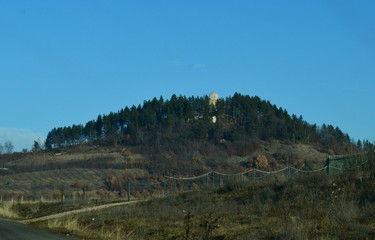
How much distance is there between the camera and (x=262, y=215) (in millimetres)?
20984

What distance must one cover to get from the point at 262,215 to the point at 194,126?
80.1m

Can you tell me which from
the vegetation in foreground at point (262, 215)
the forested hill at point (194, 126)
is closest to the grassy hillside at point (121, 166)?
the forested hill at point (194, 126)

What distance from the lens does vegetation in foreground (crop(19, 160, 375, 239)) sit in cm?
1678

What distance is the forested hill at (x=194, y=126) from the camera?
90.4m

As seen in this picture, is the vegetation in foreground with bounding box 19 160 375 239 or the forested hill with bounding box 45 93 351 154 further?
the forested hill with bounding box 45 93 351 154

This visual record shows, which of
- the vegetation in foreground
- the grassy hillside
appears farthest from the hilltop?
the vegetation in foreground

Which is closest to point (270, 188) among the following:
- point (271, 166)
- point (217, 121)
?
point (271, 166)

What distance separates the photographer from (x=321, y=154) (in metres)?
71.9

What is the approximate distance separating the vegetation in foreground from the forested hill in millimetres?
54242

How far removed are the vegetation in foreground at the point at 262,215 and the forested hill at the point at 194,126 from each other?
178ft

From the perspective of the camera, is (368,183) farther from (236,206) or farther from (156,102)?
(156,102)

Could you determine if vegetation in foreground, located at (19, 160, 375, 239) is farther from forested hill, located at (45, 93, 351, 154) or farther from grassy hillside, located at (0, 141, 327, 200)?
forested hill, located at (45, 93, 351, 154)

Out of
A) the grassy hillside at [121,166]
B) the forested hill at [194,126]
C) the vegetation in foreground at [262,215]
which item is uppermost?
the forested hill at [194,126]

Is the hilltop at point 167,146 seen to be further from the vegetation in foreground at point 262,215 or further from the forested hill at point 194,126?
the vegetation in foreground at point 262,215
